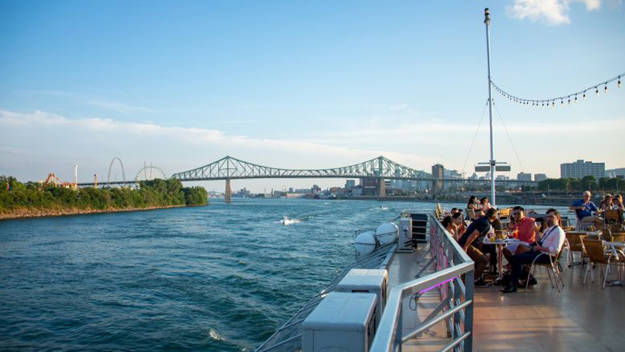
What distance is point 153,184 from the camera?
3546 inches

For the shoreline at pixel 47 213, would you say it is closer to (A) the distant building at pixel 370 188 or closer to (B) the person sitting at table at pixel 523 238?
(B) the person sitting at table at pixel 523 238

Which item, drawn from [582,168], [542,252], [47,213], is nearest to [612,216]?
[542,252]

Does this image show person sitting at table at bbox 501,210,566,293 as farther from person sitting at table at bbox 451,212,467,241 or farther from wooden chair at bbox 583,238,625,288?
person sitting at table at bbox 451,212,467,241

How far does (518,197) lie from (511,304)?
95.9m

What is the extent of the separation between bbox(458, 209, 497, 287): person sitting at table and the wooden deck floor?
23 centimetres

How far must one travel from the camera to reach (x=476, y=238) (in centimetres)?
571

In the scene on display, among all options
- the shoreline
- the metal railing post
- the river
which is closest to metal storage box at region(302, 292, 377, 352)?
the metal railing post

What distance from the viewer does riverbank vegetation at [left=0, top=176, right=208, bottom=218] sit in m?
51.0

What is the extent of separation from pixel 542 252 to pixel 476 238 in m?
0.82

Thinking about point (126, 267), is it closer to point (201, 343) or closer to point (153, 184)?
point (201, 343)

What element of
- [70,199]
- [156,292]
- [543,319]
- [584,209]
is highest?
[584,209]

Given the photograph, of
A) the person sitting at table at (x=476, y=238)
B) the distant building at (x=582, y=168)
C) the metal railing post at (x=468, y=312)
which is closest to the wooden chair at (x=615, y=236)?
the person sitting at table at (x=476, y=238)

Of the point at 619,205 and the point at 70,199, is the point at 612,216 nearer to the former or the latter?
the point at 619,205

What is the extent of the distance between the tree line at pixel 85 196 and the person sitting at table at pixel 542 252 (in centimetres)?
5736
